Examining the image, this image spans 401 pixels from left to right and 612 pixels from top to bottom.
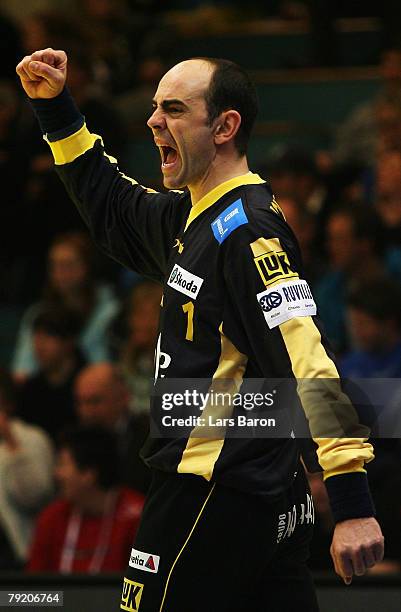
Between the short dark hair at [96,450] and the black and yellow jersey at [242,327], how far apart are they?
191cm

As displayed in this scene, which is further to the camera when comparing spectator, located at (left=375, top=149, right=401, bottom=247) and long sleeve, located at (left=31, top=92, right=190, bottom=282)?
spectator, located at (left=375, top=149, right=401, bottom=247)

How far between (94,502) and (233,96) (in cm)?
216

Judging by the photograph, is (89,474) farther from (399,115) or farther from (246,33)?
(246,33)

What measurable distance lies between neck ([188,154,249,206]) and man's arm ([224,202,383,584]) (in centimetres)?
18

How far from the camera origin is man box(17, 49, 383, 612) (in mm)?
2672

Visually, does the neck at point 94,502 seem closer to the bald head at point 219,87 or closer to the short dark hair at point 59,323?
the short dark hair at point 59,323

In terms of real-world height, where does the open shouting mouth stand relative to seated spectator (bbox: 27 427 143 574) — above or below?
above

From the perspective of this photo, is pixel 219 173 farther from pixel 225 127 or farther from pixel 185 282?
pixel 185 282

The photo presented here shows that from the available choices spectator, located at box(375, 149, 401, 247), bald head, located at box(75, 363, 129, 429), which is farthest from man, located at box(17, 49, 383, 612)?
spectator, located at box(375, 149, 401, 247)

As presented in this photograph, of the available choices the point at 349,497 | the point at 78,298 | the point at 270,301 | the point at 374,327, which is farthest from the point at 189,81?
the point at 78,298

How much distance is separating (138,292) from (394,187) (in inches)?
46.1

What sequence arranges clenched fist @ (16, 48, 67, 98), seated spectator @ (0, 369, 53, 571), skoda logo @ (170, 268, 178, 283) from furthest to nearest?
seated spectator @ (0, 369, 53, 571) → clenched fist @ (16, 48, 67, 98) → skoda logo @ (170, 268, 178, 283)

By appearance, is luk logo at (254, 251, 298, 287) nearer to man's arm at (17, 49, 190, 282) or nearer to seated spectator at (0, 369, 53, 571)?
man's arm at (17, 49, 190, 282)

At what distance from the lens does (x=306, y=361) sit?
2602 millimetres
